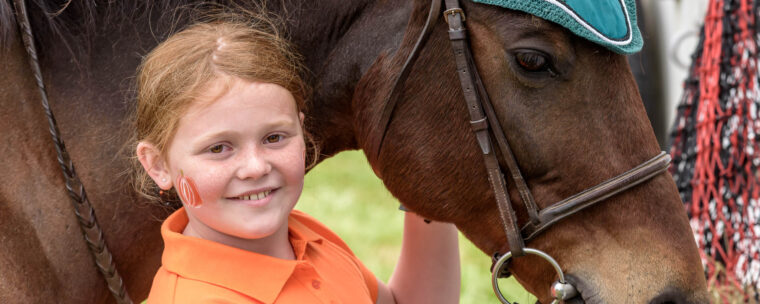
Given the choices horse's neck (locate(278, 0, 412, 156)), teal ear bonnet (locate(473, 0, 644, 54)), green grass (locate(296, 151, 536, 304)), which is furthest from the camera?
green grass (locate(296, 151, 536, 304))

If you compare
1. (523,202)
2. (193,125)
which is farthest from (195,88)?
(523,202)

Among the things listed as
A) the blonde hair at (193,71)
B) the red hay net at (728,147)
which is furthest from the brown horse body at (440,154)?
the red hay net at (728,147)

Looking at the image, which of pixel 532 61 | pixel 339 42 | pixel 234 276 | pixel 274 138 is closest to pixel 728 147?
pixel 532 61

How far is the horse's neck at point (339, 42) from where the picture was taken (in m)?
2.03

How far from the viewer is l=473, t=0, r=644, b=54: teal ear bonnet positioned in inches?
69.2

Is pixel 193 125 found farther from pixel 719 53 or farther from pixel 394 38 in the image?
pixel 719 53

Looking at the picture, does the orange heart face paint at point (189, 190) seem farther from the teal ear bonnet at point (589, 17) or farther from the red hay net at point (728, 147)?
the red hay net at point (728, 147)

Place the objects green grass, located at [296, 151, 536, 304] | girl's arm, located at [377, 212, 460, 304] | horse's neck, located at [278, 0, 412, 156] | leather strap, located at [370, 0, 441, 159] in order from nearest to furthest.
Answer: leather strap, located at [370, 0, 441, 159]
horse's neck, located at [278, 0, 412, 156]
girl's arm, located at [377, 212, 460, 304]
green grass, located at [296, 151, 536, 304]

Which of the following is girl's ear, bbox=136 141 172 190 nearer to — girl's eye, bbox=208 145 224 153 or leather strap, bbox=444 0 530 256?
girl's eye, bbox=208 145 224 153

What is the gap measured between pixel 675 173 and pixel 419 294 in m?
1.74

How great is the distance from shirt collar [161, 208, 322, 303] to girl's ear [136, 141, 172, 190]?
12 centimetres

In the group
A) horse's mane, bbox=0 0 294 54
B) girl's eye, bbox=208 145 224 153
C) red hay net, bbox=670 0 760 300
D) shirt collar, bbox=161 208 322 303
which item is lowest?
red hay net, bbox=670 0 760 300

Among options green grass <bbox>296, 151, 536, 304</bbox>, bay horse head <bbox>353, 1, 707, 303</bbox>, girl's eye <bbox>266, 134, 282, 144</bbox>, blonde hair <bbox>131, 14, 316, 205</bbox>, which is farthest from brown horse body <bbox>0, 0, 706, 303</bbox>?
green grass <bbox>296, 151, 536, 304</bbox>

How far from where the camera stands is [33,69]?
6.07 ft
